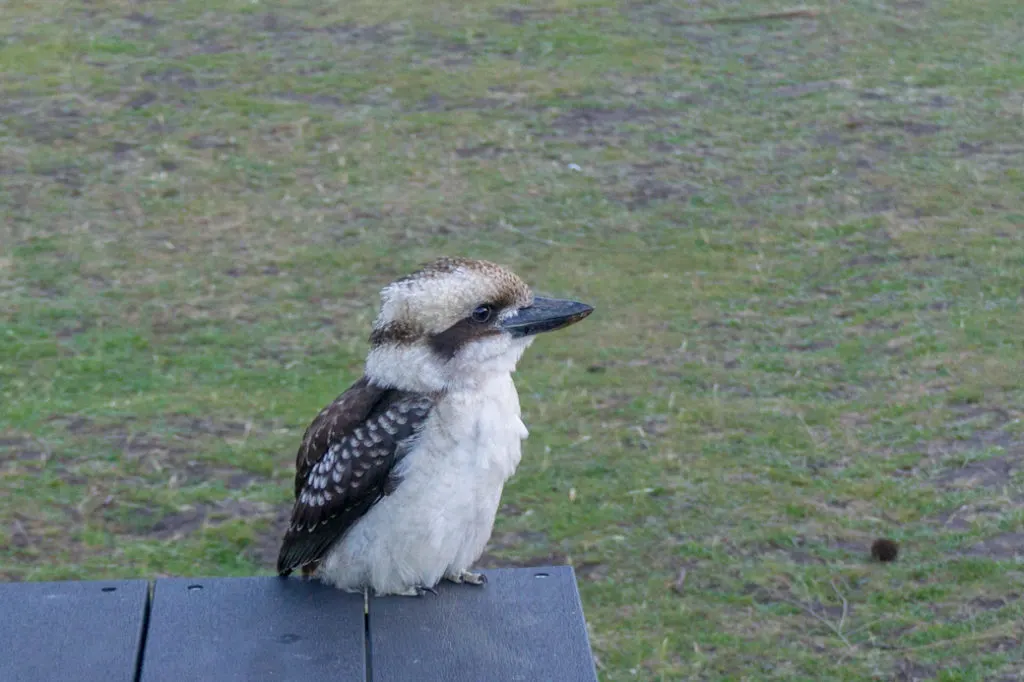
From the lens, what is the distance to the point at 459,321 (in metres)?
3.18

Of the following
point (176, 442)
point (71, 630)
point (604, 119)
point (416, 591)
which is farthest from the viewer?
point (604, 119)

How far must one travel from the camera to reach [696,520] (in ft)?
16.1

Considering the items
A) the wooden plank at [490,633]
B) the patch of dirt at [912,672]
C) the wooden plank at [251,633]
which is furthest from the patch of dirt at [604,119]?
the wooden plank at [251,633]

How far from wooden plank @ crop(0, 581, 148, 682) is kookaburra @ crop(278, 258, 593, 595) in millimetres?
557

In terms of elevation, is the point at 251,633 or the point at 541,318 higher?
the point at 541,318

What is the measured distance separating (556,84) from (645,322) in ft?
9.98

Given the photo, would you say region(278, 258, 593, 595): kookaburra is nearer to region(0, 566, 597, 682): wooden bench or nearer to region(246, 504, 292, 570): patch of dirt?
region(0, 566, 597, 682): wooden bench

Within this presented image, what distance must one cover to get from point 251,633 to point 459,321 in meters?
0.87

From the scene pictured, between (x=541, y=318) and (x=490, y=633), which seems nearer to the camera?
(x=490, y=633)

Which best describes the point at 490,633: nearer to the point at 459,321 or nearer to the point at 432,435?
the point at 432,435

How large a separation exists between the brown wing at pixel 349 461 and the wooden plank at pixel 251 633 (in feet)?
1.26

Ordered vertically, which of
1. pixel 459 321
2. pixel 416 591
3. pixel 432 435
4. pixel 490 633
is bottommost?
pixel 416 591

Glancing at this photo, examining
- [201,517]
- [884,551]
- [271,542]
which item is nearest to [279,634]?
[271,542]

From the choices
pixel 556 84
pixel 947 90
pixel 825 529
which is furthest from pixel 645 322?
pixel 947 90
